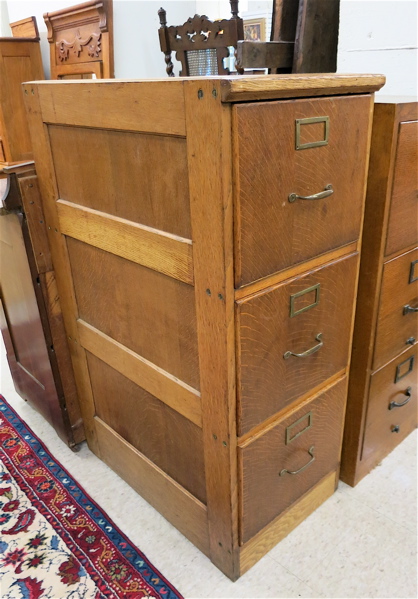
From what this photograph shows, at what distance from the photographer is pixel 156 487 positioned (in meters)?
1.38

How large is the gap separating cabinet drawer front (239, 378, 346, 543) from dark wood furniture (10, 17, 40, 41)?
3778 millimetres

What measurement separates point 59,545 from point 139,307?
0.74m

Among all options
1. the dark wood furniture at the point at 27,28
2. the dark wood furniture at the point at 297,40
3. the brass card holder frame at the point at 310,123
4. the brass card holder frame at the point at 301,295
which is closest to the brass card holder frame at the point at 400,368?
the brass card holder frame at the point at 301,295

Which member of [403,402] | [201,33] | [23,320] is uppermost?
[201,33]

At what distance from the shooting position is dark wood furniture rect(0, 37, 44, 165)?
3.60 m

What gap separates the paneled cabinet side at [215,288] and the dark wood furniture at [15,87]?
343cm

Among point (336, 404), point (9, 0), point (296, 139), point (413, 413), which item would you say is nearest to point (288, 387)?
point (336, 404)

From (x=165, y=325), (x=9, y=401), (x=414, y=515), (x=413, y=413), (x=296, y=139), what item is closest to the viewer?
(x=296, y=139)

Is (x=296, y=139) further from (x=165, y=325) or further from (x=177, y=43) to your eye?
(x=177, y=43)

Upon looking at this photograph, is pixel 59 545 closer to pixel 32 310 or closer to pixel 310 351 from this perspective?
pixel 32 310

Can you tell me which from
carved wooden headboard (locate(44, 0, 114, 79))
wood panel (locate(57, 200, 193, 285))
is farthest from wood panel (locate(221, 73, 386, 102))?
carved wooden headboard (locate(44, 0, 114, 79))

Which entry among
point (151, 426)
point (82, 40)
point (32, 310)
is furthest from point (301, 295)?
point (82, 40)

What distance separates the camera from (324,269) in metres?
1.06

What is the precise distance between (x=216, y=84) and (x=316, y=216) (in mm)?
367
